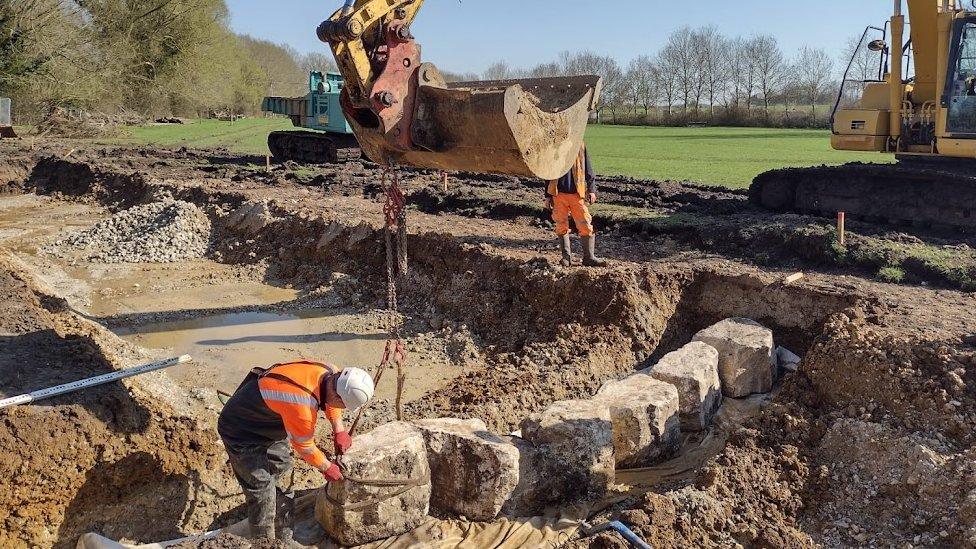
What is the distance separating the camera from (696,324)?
831 cm

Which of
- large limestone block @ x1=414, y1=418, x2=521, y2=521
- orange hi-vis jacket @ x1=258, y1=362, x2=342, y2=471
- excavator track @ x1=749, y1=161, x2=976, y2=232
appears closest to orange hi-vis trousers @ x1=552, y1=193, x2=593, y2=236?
large limestone block @ x1=414, y1=418, x2=521, y2=521

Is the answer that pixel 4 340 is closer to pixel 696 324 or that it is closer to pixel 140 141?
pixel 696 324

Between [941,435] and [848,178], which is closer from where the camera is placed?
[941,435]

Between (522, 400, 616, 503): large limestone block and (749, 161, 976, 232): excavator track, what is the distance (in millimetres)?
8214

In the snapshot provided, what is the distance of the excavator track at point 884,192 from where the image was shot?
35.1 ft

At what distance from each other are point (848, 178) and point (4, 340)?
11656 millimetres

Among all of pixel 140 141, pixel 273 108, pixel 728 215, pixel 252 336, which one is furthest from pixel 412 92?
pixel 140 141

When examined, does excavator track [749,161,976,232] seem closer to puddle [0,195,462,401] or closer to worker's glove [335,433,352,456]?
puddle [0,195,462,401]

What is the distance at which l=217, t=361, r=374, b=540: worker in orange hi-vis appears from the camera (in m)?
4.21

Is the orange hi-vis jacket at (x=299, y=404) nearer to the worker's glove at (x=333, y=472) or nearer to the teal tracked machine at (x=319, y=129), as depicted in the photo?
the worker's glove at (x=333, y=472)

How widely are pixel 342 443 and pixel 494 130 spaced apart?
94.4 inches

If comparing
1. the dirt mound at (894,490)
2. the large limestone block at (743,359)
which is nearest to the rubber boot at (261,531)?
the dirt mound at (894,490)

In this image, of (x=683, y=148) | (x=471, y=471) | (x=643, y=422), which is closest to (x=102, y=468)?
(x=471, y=471)

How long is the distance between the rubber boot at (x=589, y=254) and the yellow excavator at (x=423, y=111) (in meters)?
2.95
